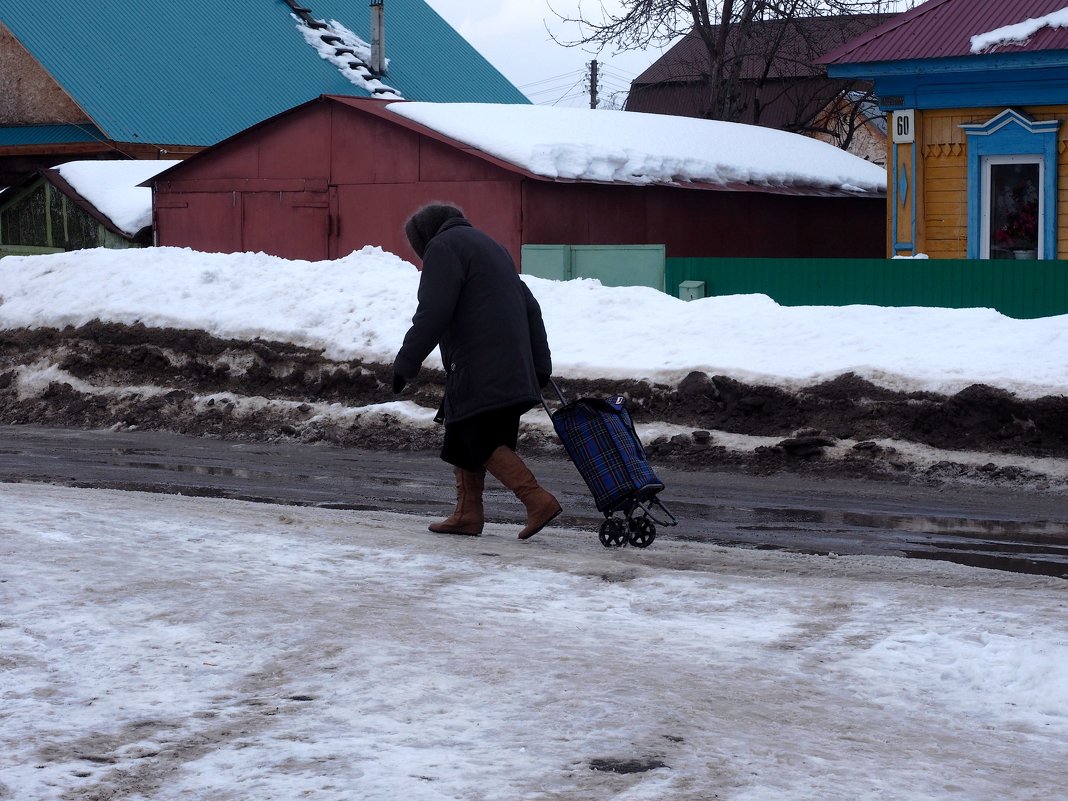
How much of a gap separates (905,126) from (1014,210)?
5.60ft

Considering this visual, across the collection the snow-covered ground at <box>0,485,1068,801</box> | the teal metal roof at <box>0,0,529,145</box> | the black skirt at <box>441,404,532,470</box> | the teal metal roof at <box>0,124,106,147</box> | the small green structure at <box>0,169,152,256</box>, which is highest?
the teal metal roof at <box>0,0,529,145</box>

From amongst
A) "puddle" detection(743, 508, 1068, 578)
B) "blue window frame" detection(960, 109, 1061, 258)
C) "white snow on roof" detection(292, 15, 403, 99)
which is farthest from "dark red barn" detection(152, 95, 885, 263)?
"white snow on roof" detection(292, 15, 403, 99)

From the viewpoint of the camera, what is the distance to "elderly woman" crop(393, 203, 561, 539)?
6.99 m

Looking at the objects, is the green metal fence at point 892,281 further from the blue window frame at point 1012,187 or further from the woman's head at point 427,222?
the woman's head at point 427,222

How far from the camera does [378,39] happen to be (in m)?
34.7

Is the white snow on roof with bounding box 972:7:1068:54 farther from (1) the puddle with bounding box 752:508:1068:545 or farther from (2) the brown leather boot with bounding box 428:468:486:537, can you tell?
(2) the brown leather boot with bounding box 428:468:486:537

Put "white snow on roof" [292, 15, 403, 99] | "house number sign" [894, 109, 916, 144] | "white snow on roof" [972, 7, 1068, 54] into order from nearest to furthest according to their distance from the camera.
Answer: "white snow on roof" [972, 7, 1068, 54] < "house number sign" [894, 109, 916, 144] < "white snow on roof" [292, 15, 403, 99]

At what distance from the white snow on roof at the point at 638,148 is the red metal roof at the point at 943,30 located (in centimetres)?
349

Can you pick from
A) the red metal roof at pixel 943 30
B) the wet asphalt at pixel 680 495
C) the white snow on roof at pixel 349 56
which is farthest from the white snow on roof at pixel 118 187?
the wet asphalt at pixel 680 495

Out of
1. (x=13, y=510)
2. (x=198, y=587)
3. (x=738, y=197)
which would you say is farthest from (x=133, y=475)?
(x=738, y=197)

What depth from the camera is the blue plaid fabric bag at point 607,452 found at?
700 centimetres

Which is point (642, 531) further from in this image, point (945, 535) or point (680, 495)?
point (680, 495)

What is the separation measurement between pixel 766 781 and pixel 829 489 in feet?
Result: 19.3

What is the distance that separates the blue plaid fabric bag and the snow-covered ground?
33 cm
